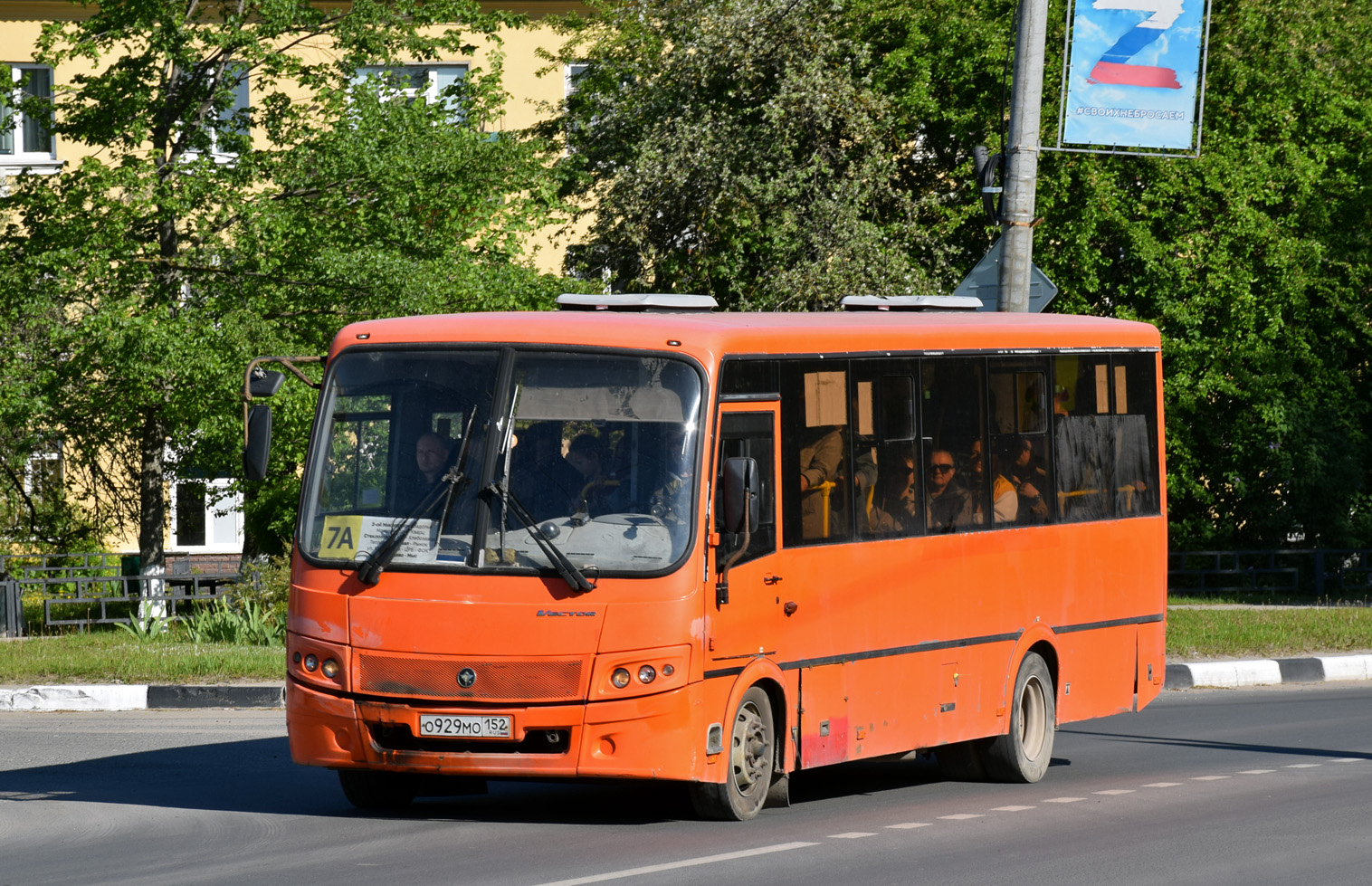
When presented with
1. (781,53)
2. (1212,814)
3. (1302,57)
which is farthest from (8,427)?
(1302,57)

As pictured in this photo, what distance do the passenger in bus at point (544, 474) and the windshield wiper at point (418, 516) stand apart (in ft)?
0.84

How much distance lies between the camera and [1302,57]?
26.9 metres

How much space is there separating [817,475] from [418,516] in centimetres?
208

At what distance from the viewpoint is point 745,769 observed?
9.16m

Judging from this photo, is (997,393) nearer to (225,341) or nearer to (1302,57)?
(225,341)

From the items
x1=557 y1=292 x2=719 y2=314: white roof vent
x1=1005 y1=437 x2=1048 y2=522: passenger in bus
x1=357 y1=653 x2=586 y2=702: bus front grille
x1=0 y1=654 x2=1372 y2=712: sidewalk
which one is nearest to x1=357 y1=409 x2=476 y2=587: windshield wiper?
x1=357 y1=653 x2=586 y2=702: bus front grille

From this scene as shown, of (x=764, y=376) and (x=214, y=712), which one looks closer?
(x=764, y=376)

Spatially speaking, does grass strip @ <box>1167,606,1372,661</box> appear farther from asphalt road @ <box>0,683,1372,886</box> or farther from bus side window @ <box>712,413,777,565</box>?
bus side window @ <box>712,413,777,565</box>

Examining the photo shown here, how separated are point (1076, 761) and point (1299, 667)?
6271mm

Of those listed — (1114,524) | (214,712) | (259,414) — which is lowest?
(214,712)

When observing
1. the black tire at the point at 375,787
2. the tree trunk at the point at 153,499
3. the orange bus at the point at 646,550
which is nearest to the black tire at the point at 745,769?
the orange bus at the point at 646,550

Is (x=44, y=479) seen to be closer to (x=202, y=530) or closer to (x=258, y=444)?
(x=202, y=530)

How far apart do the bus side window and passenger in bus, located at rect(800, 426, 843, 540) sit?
253mm

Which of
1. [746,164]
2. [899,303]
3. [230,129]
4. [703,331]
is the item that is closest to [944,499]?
[899,303]
